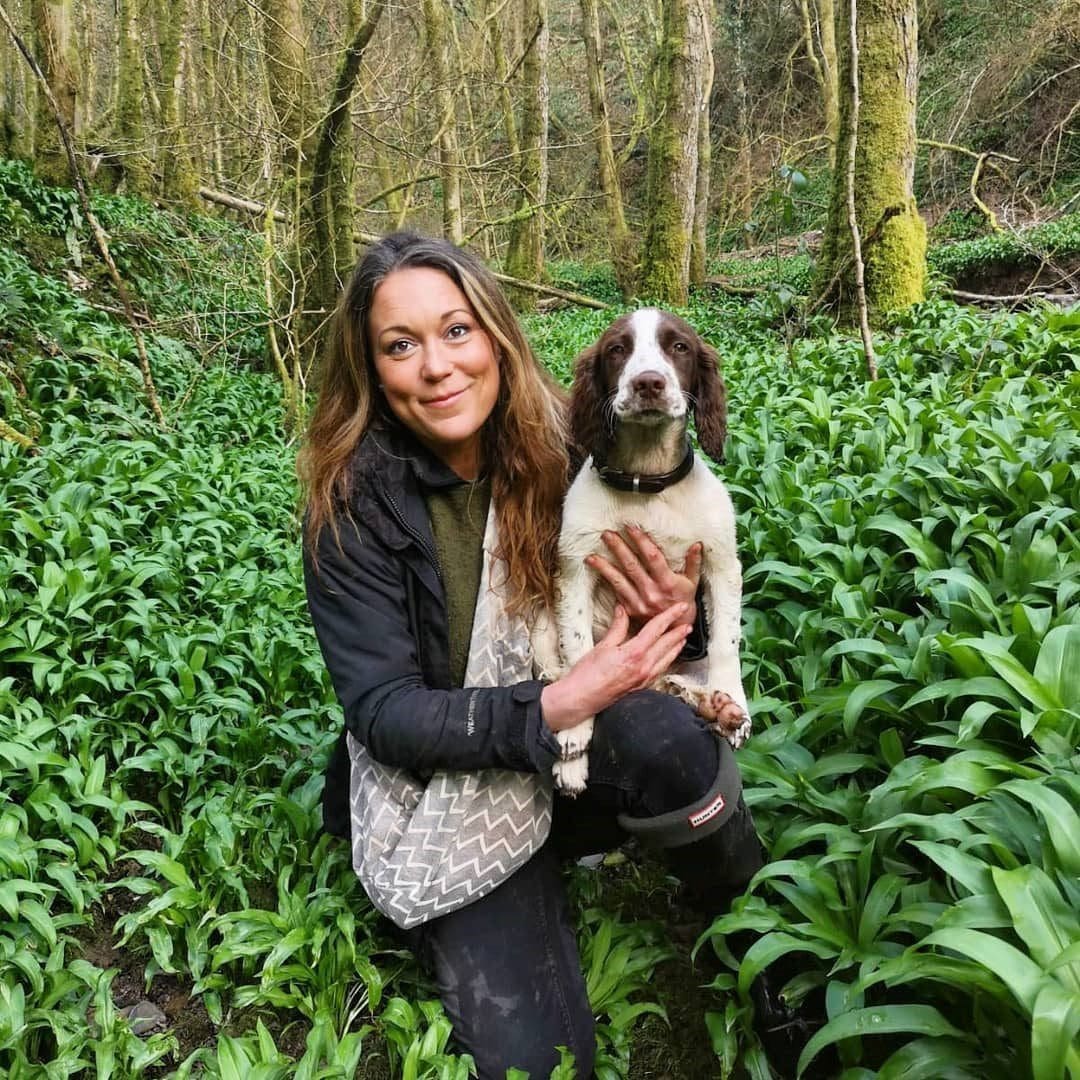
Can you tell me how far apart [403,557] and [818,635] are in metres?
1.50

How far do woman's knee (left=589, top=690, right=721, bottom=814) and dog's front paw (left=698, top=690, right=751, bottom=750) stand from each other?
0.21ft

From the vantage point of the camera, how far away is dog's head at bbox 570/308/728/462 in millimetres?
2357

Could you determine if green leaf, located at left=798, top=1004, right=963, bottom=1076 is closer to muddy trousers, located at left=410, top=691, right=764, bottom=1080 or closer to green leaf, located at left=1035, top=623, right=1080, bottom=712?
muddy trousers, located at left=410, top=691, right=764, bottom=1080

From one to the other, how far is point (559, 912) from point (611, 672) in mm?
731

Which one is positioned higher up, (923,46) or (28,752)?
(923,46)

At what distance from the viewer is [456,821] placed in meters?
2.11

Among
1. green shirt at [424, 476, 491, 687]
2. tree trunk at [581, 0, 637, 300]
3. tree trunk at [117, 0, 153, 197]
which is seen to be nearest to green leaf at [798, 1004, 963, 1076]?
green shirt at [424, 476, 491, 687]

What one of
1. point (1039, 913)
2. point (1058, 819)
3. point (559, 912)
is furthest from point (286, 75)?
point (1039, 913)

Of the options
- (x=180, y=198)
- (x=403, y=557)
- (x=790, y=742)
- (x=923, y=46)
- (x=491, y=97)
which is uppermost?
(x=923, y=46)

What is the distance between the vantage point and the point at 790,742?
2.42 metres

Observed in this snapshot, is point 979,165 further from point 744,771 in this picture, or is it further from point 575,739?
point 575,739

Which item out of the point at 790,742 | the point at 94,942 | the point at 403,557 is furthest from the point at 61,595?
the point at 790,742

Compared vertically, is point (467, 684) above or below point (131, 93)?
below

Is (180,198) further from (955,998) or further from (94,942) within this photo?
(955,998)
